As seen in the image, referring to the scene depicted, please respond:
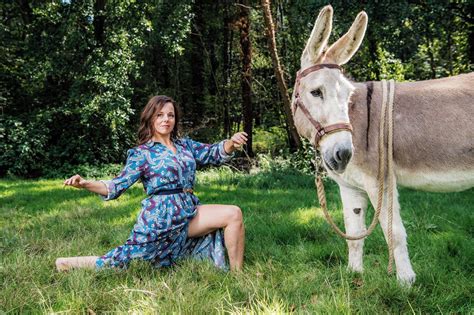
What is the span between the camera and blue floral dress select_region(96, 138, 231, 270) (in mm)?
3133

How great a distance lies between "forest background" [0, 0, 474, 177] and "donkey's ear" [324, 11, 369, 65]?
7723mm

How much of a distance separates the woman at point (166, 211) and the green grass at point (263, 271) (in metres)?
0.15

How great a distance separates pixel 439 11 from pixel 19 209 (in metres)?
8.65

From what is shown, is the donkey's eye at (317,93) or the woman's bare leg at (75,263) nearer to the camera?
the donkey's eye at (317,93)

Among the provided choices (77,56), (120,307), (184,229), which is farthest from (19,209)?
(77,56)

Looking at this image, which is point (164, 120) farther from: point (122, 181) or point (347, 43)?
point (347, 43)

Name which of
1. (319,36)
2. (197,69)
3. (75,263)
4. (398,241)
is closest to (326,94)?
(319,36)

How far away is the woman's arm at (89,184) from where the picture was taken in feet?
9.14

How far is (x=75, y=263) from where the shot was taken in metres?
3.13

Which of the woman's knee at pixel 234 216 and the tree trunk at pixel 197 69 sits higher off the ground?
the tree trunk at pixel 197 69

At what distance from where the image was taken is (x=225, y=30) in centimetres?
1494

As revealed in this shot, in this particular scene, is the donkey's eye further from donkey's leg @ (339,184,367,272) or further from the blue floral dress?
the blue floral dress

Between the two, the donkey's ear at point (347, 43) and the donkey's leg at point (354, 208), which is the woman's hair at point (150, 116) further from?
the donkey's leg at point (354, 208)

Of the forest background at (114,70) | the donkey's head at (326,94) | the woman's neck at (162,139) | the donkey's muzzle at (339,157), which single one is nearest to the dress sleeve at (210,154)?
the woman's neck at (162,139)
